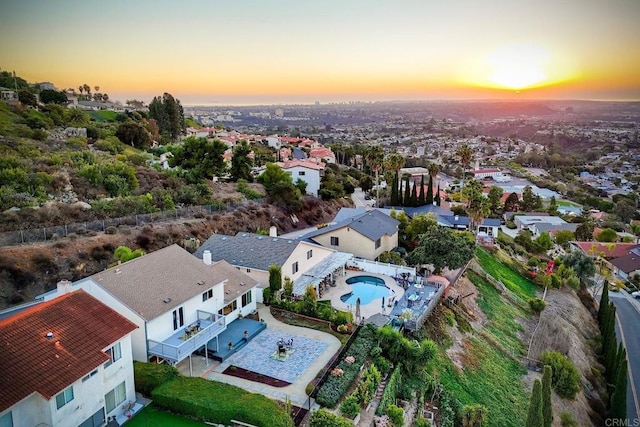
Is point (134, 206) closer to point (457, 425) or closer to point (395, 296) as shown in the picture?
point (395, 296)

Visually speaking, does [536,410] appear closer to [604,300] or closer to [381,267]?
[381,267]

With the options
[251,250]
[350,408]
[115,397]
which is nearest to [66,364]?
[115,397]

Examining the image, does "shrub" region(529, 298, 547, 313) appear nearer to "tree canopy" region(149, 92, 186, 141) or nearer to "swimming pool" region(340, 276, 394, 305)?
"swimming pool" region(340, 276, 394, 305)

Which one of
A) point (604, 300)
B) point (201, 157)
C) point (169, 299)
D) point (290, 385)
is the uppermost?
point (201, 157)

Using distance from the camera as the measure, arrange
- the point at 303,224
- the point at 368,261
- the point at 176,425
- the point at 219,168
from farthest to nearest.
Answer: the point at 219,168 < the point at 303,224 < the point at 368,261 < the point at 176,425

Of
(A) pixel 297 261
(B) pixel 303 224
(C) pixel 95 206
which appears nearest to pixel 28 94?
(C) pixel 95 206

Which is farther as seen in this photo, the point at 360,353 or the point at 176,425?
the point at 360,353

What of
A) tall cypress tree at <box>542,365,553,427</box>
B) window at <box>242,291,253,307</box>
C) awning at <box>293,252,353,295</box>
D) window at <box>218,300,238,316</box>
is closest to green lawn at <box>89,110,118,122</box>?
awning at <box>293,252,353,295</box>
